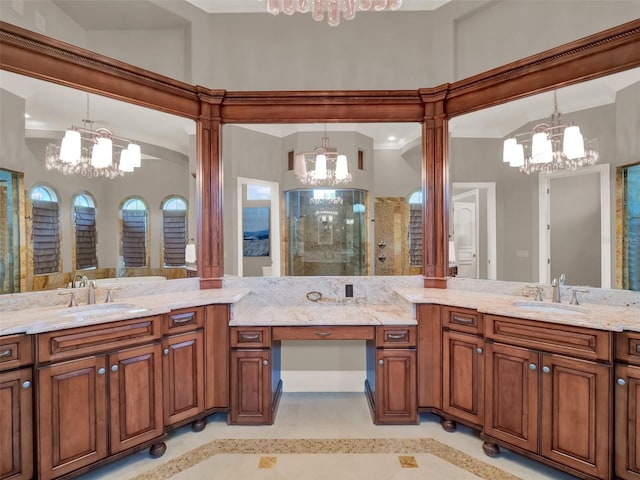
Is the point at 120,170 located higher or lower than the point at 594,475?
higher

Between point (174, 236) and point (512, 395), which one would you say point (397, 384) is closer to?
point (512, 395)

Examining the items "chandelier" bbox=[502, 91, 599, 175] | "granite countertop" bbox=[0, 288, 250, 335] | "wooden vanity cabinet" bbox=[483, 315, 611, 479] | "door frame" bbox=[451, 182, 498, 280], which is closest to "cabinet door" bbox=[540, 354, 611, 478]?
"wooden vanity cabinet" bbox=[483, 315, 611, 479]

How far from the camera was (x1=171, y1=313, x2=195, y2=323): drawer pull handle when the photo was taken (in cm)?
237

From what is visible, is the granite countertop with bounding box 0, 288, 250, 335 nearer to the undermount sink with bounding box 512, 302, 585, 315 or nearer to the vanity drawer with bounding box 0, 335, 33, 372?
the vanity drawer with bounding box 0, 335, 33, 372

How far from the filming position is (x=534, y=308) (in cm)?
240

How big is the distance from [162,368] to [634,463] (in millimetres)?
2724

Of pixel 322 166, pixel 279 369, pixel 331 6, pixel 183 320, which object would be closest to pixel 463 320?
pixel 279 369

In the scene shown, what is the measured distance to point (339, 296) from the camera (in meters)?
3.13

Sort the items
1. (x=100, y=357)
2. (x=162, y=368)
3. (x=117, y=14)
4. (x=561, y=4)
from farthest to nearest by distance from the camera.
→ (x=117, y=14) < (x=561, y=4) < (x=162, y=368) < (x=100, y=357)

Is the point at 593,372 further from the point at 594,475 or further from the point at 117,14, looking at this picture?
the point at 117,14

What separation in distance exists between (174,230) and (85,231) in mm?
638

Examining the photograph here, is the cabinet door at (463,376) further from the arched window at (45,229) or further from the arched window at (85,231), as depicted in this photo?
the arched window at (45,229)

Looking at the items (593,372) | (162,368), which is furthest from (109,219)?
(593,372)

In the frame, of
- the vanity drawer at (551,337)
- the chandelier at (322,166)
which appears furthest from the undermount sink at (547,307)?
the chandelier at (322,166)
